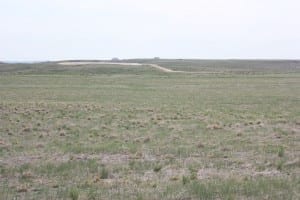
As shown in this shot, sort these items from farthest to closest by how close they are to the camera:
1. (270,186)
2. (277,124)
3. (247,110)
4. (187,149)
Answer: (247,110)
(277,124)
(187,149)
(270,186)

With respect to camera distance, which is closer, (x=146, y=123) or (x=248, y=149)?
(x=248, y=149)

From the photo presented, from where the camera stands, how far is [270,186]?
1026cm

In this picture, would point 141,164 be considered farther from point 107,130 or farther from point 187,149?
point 107,130

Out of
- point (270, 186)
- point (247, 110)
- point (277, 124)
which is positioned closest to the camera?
point (270, 186)

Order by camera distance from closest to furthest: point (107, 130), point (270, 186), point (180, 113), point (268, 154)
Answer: point (270, 186) → point (268, 154) → point (107, 130) → point (180, 113)

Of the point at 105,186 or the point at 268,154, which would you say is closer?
the point at 105,186

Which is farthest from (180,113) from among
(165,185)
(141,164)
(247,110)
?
(165,185)

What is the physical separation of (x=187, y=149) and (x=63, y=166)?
13.8 feet

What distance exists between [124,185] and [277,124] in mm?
13402

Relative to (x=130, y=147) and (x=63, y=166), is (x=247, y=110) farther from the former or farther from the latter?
(x=63, y=166)

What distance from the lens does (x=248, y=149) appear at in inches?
609


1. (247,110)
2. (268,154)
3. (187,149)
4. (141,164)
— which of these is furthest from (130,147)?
(247,110)

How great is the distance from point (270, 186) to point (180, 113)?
17.4 m

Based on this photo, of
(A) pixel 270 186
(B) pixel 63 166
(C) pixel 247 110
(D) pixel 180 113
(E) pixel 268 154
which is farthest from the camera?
(C) pixel 247 110
